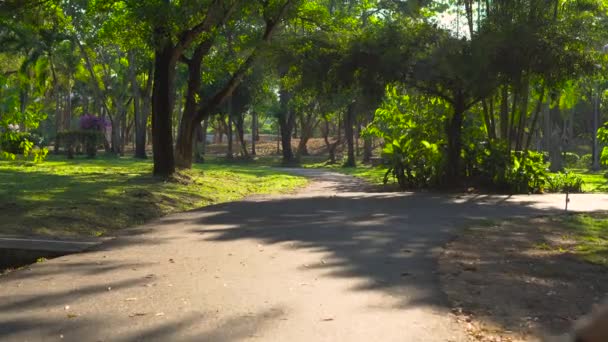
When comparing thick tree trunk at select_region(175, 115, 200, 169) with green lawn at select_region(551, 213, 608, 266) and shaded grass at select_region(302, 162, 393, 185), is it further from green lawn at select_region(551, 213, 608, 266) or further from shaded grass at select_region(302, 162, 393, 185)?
green lawn at select_region(551, 213, 608, 266)

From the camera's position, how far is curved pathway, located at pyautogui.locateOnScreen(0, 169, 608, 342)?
5.68 m

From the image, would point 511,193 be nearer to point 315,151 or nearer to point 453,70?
point 453,70

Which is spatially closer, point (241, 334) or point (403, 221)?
point (241, 334)

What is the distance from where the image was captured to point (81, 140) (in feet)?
131

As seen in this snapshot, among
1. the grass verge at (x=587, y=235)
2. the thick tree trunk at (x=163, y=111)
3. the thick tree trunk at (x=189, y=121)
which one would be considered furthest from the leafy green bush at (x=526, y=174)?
the thick tree trunk at (x=189, y=121)

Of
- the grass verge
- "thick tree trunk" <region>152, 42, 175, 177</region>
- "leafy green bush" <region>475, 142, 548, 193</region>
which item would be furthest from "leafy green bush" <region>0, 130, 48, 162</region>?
"leafy green bush" <region>475, 142, 548, 193</region>

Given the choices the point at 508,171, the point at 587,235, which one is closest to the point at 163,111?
the point at 508,171

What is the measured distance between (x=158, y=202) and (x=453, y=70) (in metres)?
8.47

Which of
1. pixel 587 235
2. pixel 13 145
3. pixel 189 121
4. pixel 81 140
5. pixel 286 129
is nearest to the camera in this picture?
pixel 13 145

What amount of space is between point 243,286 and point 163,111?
14.2m

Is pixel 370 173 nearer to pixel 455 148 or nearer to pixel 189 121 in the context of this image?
pixel 189 121

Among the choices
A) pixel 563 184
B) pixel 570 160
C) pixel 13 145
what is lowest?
pixel 570 160

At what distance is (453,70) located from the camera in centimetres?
1911

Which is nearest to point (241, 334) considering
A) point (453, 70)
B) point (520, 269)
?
point (520, 269)
